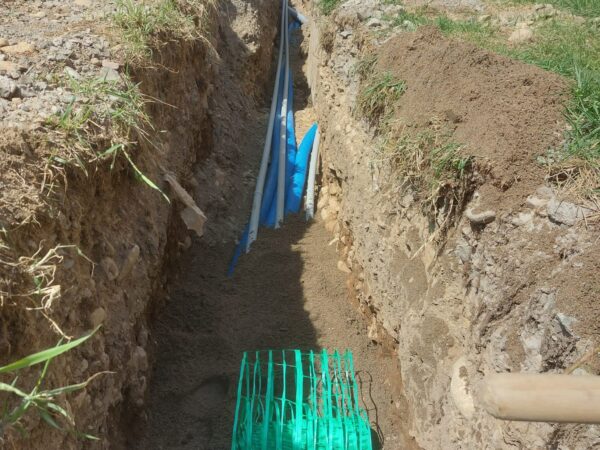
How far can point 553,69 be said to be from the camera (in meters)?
3.69

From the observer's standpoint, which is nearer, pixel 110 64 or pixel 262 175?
pixel 110 64

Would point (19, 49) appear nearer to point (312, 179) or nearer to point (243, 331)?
point (243, 331)

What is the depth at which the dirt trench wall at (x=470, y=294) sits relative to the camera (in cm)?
250

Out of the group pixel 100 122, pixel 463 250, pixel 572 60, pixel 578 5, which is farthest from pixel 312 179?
pixel 100 122

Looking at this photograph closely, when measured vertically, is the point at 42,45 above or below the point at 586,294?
above

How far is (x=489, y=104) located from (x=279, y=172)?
2.80 meters

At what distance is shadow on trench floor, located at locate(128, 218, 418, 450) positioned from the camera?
371 centimetres

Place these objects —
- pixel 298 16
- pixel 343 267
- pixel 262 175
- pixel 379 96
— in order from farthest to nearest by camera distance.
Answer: pixel 298 16, pixel 262 175, pixel 343 267, pixel 379 96

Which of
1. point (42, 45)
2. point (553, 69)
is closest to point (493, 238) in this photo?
point (553, 69)

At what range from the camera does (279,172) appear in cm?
584

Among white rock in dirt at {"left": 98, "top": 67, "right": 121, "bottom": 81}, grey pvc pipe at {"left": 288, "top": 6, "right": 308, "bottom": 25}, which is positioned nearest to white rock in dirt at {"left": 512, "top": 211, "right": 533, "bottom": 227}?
white rock in dirt at {"left": 98, "top": 67, "right": 121, "bottom": 81}

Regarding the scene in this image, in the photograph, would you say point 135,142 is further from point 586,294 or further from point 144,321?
point 586,294

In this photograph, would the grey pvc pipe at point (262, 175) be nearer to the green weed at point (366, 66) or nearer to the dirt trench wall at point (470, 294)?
the dirt trench wall at point (470, 294)

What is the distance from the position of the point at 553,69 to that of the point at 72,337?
10.7 feet
